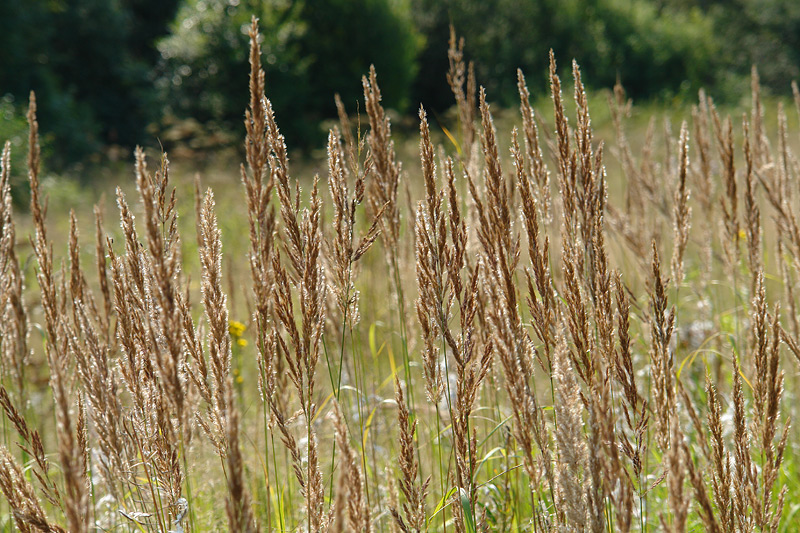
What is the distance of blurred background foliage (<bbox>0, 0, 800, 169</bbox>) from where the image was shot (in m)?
15.2

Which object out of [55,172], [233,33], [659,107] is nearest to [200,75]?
[233,33]

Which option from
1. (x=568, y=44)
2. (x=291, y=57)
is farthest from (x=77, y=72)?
(x=568, y=44)

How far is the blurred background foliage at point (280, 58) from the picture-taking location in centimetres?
1520

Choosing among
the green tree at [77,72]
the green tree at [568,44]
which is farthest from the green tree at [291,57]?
the green tree at [568,44]

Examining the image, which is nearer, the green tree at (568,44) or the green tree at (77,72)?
the green tree at (77,72)

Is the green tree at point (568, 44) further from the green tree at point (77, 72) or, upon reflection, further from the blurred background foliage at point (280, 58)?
the green tree at point (77, 72)

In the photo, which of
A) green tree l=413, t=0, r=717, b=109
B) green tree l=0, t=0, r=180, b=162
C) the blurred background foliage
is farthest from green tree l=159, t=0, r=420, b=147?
green tree l=413, t=0, r=717, b=109

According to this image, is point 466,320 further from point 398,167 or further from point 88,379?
point 88,379

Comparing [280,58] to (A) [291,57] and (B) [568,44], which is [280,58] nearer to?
(A) [291,57]

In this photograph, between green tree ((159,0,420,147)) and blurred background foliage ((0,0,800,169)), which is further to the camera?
green tree ((159,0,420,147))

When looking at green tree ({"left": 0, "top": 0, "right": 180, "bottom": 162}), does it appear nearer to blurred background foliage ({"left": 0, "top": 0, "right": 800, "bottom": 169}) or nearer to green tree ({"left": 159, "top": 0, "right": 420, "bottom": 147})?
blurred background foliage ({"left": 0, "top": 0, "right": 800, "bottom": 169})

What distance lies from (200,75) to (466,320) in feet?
54.6

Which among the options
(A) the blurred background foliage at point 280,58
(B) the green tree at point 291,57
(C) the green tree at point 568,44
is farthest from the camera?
(C) the green tree at point 568,44

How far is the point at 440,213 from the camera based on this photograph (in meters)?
1.23
